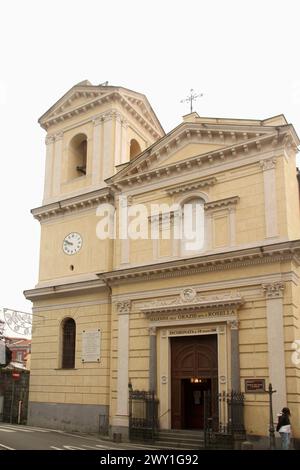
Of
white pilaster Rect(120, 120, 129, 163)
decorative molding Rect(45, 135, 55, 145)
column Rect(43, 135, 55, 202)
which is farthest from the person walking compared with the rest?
decorative molding Rect(45, 135, 55, 145)

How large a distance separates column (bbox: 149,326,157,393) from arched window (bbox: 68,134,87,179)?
1082cm

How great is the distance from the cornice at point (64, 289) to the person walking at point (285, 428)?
10.9m

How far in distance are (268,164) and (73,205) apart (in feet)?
35.5

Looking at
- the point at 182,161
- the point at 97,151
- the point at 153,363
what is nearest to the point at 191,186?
the point at 182,161

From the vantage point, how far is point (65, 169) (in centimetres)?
3017

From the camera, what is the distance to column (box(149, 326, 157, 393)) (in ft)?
74.6

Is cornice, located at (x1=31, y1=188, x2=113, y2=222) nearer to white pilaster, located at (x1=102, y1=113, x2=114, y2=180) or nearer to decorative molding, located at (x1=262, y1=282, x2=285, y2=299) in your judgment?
white pilaster, located at (x1=102, y1=113, x2=114, y2=180)

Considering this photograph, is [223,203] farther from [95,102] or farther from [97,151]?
[95,102]

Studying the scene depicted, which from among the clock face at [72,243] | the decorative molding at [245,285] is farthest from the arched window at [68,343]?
the decorative molding at [245,285]

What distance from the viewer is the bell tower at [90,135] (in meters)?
28.5

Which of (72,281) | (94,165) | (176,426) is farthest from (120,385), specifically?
(94,165)

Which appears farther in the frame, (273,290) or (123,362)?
(123,362)

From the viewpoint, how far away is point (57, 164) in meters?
30.5
